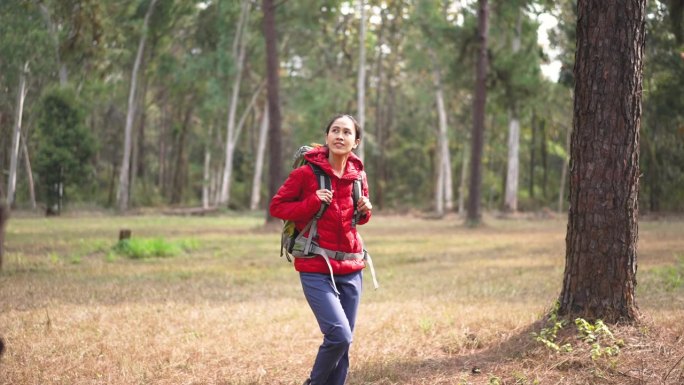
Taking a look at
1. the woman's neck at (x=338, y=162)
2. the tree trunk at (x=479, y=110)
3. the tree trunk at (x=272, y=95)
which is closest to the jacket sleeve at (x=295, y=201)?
the woman's neck at (x=338, y=162)

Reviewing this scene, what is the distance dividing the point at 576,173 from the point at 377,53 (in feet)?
146

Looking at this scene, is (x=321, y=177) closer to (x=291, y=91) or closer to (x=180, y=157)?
(x=291, y=91)

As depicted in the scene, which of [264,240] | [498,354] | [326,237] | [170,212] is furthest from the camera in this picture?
[170,212]

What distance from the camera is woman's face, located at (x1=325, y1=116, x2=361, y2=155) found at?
14.9 ft

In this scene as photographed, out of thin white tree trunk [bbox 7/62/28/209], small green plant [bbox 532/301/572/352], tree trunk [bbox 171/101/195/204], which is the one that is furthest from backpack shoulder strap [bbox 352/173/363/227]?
tree trunk [bbox 171/101/195/204]

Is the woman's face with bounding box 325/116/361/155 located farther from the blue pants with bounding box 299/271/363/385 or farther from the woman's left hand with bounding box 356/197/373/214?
the blue pants with bounding box 299/271/363/385

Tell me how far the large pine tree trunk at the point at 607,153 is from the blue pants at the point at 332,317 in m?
2.09

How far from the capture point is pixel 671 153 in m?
26.2

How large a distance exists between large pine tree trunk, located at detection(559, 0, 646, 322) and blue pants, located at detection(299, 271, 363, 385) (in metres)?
2.09

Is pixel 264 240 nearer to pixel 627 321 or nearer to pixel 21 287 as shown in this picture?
pixel 21 287

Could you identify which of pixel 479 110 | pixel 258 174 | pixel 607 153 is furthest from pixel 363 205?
pixel 258 174

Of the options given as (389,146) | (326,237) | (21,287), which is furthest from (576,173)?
(389,146)

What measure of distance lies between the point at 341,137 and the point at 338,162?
183 mm

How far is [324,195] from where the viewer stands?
4.39 metres
